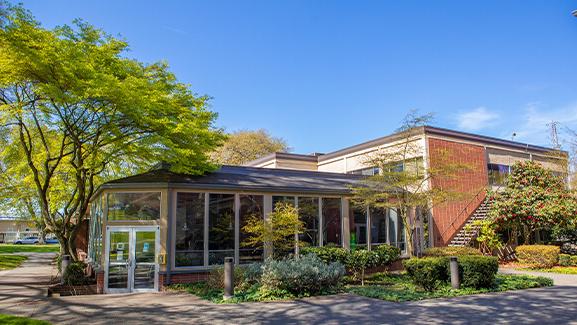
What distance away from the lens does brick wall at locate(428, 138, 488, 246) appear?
72.7 ft

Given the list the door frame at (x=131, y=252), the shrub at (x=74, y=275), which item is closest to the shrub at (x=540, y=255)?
the door frame at (x=131, y=252)

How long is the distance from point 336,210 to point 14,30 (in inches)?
517

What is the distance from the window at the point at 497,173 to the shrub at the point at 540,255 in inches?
246

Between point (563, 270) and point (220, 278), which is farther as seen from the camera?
point (563, 270)

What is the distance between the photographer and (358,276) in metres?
17.1

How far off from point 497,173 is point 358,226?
→ 456 inches

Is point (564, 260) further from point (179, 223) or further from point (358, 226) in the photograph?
point (179, 223)

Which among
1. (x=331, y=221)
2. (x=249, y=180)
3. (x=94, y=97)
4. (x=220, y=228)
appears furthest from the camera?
(x=331, y=221)

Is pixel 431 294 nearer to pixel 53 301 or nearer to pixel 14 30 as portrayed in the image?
pixel 53 301

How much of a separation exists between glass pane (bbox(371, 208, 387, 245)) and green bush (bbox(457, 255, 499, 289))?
632cm

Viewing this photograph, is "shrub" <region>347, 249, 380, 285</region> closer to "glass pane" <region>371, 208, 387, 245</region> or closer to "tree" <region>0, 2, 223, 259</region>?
"glass pane" <region>371, 208, 387, 245</region>

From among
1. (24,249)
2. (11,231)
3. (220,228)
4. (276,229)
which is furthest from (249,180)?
(11,231)

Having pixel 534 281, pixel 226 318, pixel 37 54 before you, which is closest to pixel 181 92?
pixel 37 54

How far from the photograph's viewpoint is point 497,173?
25.7 meters
